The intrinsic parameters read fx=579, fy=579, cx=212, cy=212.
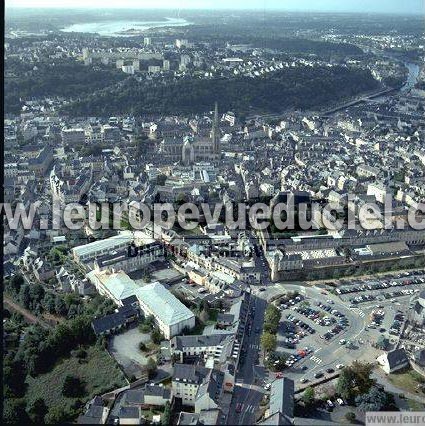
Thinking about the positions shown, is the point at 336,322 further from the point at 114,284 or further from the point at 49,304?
the point at 49,304

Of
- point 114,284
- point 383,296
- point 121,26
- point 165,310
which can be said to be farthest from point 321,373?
point 121,26

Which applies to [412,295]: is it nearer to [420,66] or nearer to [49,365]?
[49,365]

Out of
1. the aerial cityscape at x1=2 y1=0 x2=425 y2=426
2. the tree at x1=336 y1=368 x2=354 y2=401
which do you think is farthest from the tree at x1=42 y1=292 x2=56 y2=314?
the tree at x1=336 y1=368 x2=354 y2=401

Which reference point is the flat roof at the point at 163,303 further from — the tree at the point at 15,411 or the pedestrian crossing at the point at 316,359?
the tree at the point at 15,411

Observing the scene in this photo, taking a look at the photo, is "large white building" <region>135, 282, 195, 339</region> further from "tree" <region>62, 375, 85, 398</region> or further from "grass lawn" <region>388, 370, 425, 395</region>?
"grass lawn" <region>388, 370, 425, 395</region>

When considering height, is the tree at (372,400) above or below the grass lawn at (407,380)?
above

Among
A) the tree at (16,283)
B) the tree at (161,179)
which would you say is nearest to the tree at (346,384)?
the tree at (16,283)

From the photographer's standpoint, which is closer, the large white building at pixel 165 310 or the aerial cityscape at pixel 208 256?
the aerial cityscape at pixel 208 256

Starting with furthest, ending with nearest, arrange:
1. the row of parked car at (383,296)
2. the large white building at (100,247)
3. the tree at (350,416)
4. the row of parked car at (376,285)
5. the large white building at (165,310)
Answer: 1. the large white building at (100,247)
2. the row of parked car at (376,285)
3. the row of parked car at (383,296)
4. the large white building at (165,310)
5. the tree at (350,416)
